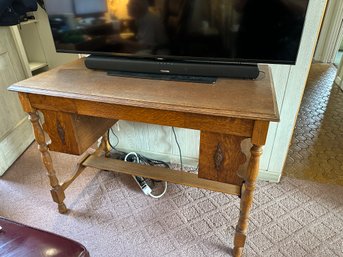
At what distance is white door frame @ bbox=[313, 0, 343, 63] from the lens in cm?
356

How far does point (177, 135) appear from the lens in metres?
1.62

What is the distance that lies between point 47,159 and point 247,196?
947mm

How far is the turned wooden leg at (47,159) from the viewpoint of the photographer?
44.2 inches

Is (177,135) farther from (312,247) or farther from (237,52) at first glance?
(312,247)

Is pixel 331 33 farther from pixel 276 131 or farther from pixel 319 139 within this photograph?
pixel 276 131

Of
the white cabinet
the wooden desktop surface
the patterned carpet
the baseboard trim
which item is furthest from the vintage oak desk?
the white cabinet

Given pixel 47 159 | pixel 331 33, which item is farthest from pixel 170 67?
pixel 331 33

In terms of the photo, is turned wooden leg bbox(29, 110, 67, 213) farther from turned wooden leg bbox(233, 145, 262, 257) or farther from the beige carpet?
turned wooden leg bbox(233, 145, 262, 257)

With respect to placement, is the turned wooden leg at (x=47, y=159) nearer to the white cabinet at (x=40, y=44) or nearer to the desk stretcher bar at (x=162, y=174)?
the desk stretcher bar at (x=162, y=174)

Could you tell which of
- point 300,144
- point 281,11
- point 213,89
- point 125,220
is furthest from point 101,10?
point 300,144

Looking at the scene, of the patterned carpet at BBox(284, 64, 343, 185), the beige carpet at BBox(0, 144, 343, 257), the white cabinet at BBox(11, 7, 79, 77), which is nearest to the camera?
the beige carpet at BBox(0, 144, 343, 257)

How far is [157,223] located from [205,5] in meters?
1.07

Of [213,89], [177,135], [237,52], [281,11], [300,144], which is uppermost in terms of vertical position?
[281,11]

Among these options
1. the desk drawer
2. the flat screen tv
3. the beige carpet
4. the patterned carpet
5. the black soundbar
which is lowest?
the patterned carpet
